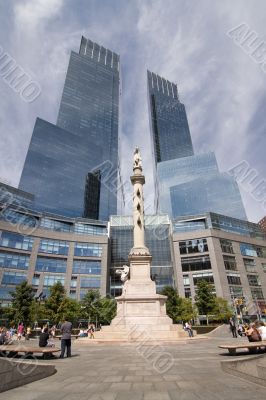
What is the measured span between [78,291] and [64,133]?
91.5 m

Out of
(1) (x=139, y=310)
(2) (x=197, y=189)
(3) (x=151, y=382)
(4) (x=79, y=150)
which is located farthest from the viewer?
(4) (x=79, y=150)

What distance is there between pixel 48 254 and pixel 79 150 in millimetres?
80043

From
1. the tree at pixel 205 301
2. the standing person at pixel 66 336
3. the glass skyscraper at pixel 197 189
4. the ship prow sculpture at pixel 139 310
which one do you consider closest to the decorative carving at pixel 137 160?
the ship prow sculpture at pixel 139 310

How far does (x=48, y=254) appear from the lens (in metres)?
65.4

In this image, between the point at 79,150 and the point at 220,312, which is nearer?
the point at 220,312

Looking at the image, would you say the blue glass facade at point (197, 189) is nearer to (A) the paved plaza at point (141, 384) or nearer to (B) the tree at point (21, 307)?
(B) the tree at point (21, 307)

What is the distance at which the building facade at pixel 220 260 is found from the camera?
213 feet

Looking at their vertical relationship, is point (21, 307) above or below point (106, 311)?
above

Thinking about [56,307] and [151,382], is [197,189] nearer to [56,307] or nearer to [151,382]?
[56,307]

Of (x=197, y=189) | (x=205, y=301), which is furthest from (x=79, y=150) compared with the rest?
(x=205, y=301)

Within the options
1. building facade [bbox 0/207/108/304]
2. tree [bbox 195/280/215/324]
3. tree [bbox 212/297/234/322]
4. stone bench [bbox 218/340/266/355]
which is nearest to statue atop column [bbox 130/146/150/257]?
stone bench [bbox 218/340/266/355]

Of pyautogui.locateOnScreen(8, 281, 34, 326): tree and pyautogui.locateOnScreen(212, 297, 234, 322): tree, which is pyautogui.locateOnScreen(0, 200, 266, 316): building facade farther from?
pyautogui.locateOnScreen(8, 281, 34, 326): tree

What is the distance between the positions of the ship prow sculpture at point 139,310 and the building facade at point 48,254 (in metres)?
46.7

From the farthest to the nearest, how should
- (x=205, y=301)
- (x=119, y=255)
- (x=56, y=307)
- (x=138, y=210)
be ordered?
(x=119, y=255) → (x=205, y=301) → (x=56, y=307) → (x=138, y=210)
